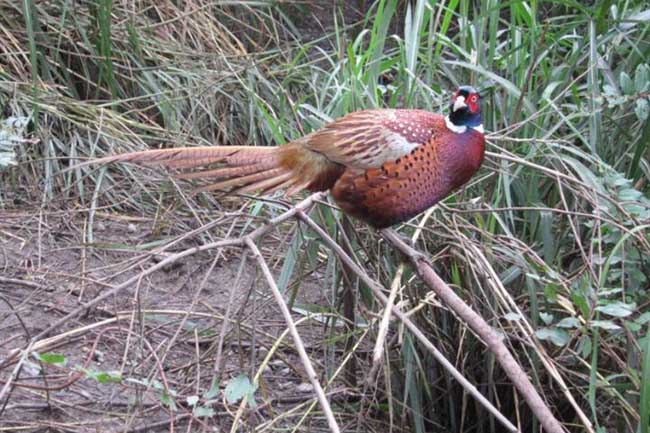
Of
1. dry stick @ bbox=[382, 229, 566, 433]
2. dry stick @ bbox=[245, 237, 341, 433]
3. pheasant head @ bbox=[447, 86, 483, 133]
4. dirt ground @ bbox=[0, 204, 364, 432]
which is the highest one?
pheasant head @ bbox=[447, 86, 483, 133]

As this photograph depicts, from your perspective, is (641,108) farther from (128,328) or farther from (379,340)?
(128,328)

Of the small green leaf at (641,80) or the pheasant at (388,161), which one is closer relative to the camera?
the pheasant at (388,161)

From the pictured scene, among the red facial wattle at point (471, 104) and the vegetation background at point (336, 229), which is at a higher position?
the red facial wattle at point (471, 104)

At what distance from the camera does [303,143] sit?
336cm

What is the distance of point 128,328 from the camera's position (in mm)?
3480

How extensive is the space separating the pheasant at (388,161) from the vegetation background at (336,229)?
14 centimetres

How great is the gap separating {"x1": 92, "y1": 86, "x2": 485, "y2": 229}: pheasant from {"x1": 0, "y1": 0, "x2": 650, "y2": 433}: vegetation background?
0.45 feet

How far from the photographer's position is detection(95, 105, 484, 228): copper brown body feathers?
10.8ft

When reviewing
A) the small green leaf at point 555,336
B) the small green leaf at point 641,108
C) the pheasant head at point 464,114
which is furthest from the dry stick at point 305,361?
the small green leaf at point 641,108

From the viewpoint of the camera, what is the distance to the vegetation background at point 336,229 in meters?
3.27

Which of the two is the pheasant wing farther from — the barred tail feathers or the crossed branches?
the crossed branches

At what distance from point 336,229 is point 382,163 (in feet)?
1.76

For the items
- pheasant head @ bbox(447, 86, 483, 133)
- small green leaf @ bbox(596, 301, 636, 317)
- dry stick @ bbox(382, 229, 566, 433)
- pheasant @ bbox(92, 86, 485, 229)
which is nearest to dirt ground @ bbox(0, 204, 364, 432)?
pheasant @ bbox(92, 86, 485, 229)

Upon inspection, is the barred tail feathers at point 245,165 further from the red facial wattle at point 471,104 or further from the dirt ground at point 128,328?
the red facial wattle at point 471,104
